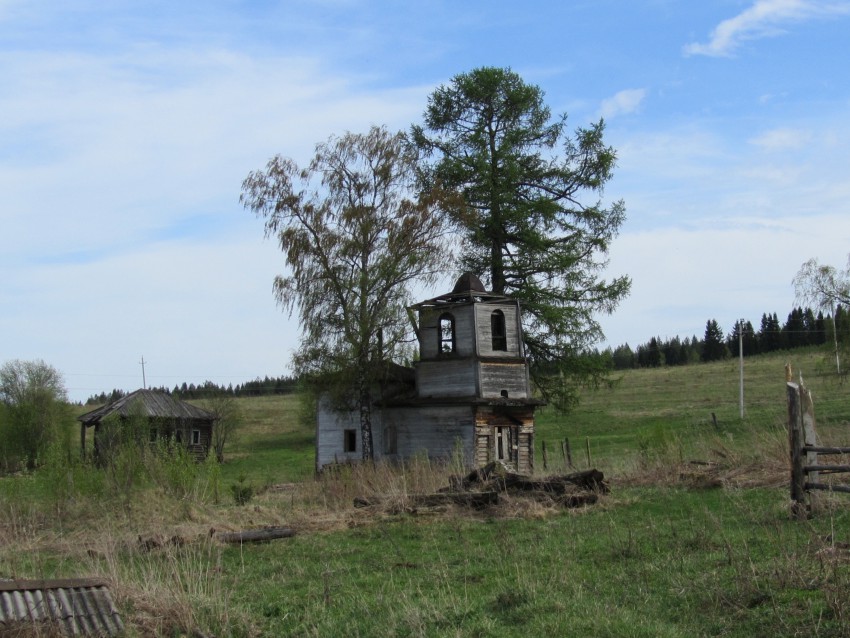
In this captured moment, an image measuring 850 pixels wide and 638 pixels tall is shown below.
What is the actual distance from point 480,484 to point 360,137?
16.6 meters

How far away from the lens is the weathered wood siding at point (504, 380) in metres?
29.6

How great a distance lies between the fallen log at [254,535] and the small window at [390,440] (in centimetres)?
1664

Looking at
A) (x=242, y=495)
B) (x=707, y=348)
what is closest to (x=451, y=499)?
(x=242, y=495)

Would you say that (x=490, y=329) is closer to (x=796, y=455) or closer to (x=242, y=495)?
(x=242, y=495)

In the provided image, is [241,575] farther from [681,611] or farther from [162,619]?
[681,611]

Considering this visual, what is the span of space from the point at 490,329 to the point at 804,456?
17733mm

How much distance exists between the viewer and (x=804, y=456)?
1281 cm

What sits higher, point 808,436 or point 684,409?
point 808,436

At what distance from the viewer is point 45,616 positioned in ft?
26.6

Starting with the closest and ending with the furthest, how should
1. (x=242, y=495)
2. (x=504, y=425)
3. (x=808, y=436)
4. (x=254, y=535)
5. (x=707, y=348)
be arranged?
(x=808, y=436) < (x=254, y=535) < (x=242, y=495) < (x=504, y=425) < (x=707, y=348)

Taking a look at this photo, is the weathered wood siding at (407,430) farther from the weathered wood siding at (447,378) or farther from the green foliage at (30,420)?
the green foliage at (30,420)

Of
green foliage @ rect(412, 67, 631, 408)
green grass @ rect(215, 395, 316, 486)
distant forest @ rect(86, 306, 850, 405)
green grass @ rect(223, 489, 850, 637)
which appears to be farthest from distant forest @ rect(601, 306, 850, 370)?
green grass @ rect(223, 489, 850, 637)

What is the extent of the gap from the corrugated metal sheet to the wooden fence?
8843mm

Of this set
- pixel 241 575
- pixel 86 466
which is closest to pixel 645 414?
pixel 86 466
